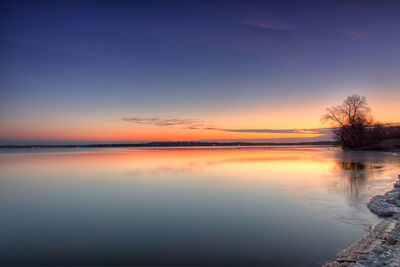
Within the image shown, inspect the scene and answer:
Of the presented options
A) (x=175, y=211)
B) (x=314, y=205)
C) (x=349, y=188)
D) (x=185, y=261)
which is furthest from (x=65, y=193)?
(x=349, y=188)

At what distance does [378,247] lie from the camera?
4.59 metres

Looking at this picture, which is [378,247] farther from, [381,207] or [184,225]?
[184,225]

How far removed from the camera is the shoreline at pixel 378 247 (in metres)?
4.07

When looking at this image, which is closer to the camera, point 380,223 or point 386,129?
point 380,223

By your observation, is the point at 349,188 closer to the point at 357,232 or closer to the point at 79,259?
the point at 357,232

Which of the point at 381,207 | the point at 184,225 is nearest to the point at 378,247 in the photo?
the point at 381,207

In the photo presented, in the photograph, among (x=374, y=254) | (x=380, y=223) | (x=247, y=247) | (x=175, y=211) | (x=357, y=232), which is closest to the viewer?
(x=374, y=254)

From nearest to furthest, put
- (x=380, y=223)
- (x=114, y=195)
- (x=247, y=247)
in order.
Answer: (x=247, y=247), (x=380, y=223), (x=114, y=195)

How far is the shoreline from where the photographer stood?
13.4 ft

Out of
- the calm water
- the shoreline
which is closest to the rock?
the shoreline

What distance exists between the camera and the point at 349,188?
10617 mm

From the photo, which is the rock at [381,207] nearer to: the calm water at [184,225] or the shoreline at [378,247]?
the shoreline at [378,247]

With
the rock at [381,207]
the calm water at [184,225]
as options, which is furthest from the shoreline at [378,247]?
the calm water at [184,225]

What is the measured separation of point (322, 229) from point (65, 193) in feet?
32.8
